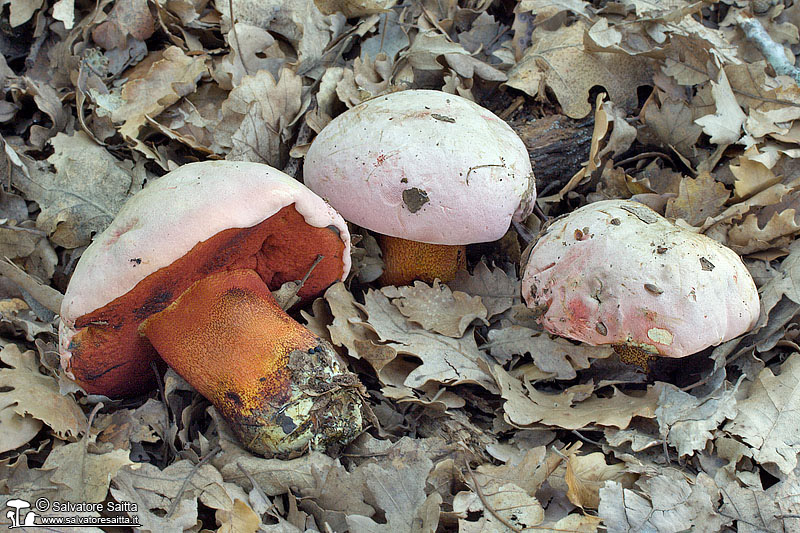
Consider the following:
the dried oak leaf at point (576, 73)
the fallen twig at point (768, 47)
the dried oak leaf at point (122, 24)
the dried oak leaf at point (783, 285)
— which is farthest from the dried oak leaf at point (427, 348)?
the fallen twig at point (768, 47)

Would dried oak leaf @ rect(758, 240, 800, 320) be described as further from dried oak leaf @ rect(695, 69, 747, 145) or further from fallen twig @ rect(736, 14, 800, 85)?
fallen twig @ rect(736, 14, 800, 85)

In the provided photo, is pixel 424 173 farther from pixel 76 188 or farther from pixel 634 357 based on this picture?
pixel 76 188

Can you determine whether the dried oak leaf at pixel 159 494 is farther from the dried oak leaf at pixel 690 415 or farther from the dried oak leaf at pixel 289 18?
the dried oak leaf at pixel 289 18

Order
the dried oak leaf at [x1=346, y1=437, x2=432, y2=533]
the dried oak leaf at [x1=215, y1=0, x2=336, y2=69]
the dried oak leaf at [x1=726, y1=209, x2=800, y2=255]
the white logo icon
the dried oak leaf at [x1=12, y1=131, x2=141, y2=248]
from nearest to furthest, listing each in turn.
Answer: the white logo icon
the dried oak leaf at [x1=346, y1=437, x2=432, y2=533]
the dried oak leaf at [x1=726, y1=209, x2=800, y2=255]
the dried oak leaf at [x1=12, y1=131, x2=141, y2=248]
the dried oak leaf at [x1=215, y1=0, x2=336, y2=69]

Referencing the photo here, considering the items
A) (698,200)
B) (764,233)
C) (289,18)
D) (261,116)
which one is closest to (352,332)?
(261,116)

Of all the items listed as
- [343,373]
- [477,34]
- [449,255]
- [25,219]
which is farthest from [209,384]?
[477,34]

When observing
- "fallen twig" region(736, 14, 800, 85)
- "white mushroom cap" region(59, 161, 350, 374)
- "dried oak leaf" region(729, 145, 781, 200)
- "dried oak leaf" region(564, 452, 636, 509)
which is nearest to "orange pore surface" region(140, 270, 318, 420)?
"white mushroom cap" region(59, 161, 350, 374)
